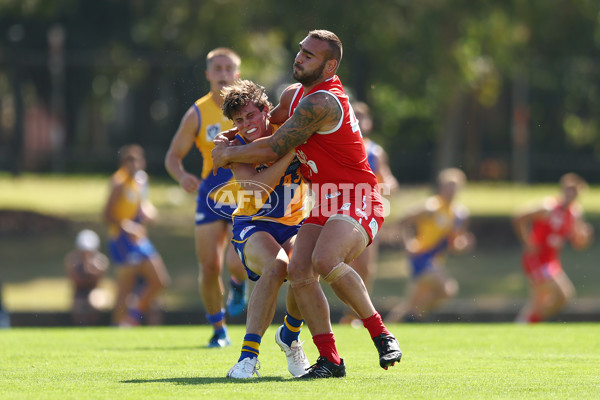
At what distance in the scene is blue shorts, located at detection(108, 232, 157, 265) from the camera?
15.1 m

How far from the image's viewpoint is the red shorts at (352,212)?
6859 mm

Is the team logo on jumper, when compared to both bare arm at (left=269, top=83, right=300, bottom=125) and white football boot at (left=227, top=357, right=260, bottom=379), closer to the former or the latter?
bare arm at (left=269, top=83, right=300, bottom=125)

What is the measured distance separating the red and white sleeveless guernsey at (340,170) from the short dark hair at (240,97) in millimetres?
331

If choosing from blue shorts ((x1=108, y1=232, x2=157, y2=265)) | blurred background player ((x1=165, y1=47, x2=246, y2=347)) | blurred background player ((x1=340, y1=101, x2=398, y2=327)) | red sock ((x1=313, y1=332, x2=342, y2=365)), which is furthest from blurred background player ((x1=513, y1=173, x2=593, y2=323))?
red sock ((x1=313, y1=332, x2=342, y2=365))

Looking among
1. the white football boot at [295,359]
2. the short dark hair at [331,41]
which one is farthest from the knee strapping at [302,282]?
the short dark hair at [331,41]

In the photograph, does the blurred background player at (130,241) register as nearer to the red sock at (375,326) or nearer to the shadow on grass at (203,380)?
the shadow on grass at (203,380)

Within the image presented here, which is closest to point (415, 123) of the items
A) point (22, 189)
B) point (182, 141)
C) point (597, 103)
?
point (597, 103)

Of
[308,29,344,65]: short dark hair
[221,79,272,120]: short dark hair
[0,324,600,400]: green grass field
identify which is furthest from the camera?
[221,79,272,120]: short dark hair

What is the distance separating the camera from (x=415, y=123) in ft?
95.6

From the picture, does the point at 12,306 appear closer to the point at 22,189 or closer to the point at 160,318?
the point at 160,318

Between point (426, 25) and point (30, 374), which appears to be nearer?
point (30, 374)

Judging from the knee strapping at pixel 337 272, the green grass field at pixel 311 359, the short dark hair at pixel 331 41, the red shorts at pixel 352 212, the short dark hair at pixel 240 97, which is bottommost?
the green grass field at pixel 311 359

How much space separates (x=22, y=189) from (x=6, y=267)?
12.3ft

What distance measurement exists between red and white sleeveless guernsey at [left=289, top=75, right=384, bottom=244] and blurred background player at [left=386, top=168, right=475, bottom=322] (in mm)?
8048
